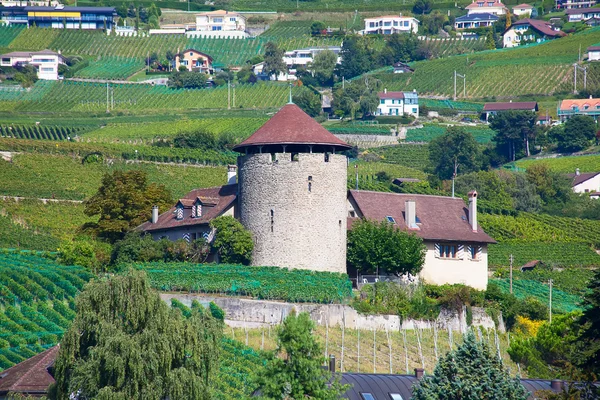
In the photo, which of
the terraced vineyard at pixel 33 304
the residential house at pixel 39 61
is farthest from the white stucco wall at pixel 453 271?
the residential house at pixel 39 61

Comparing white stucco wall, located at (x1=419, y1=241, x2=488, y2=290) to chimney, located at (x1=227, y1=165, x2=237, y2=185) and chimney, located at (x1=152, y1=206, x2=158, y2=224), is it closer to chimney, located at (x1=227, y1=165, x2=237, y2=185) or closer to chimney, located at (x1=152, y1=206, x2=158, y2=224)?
chimney, located at (x1=227, y1=165, x2=237, y2=185)

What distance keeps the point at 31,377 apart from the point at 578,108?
124 metres

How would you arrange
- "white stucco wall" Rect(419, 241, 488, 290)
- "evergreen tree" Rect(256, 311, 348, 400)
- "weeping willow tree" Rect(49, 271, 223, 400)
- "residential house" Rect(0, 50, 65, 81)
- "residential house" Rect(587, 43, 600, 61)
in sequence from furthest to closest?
"residential house" Rect(0, 50, 65, 81)
"residential house" Rect(587, 43, 600, 61)
"white stucco wall" Rect(419, 241, 488, 290)
"evergreen tree" Rect(256, 311, 348, 400)
"weeping willow tree" Rect(49, 271, 223, 400)

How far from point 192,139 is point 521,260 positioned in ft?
107

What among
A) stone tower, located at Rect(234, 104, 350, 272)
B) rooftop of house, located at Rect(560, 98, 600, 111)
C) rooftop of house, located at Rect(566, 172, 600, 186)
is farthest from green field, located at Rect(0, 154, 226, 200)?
rooftop of house, located at Rect(560, 98, 600, 111)

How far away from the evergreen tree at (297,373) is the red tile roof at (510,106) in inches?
4738

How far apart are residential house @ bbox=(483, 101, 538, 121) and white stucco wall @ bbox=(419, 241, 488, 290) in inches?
3379

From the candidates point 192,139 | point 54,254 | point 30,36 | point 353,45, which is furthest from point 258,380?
point 30,36

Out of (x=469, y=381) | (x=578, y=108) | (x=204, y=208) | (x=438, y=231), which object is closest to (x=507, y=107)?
(x=578, y=108)

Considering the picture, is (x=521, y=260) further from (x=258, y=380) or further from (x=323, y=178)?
(x=258, y=380)

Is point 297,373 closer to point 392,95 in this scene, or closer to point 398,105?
point 398,105

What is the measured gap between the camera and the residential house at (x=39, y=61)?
175 meters

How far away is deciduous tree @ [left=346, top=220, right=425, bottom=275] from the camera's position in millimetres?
66812

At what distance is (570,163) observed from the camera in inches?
5453
